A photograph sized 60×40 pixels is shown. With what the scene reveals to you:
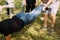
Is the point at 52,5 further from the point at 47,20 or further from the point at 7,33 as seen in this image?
the point at 7,33

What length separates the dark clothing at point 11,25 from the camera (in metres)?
1.63

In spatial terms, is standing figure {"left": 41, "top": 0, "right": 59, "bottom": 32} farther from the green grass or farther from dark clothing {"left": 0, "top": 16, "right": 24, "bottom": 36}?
dark clothing {"left": 0, "top": 16, "right": 24, "bottom": 36}

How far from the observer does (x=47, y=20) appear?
68.6 inches

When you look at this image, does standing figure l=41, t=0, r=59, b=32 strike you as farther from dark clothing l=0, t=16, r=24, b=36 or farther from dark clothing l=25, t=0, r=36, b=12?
dark clothing l=0, t=16, r=24, b=36

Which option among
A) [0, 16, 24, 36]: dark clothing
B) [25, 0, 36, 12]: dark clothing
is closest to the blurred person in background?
[25, 0, 36, 12]: dark clothing

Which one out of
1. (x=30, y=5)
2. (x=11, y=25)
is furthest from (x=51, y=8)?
(x=11, y=25)

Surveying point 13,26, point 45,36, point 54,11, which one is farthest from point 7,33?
point 54,11

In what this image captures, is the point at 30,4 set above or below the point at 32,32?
above

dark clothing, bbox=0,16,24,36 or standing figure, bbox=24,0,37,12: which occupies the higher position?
standing figure, bbox=24,0,37,12

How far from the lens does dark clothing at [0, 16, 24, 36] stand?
1630 millimetres

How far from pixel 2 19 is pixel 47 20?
1.19 feet

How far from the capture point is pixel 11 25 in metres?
1.65

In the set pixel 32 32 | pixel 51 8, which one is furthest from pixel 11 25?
pixel 51 8

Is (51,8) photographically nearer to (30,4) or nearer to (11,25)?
(30,4)
